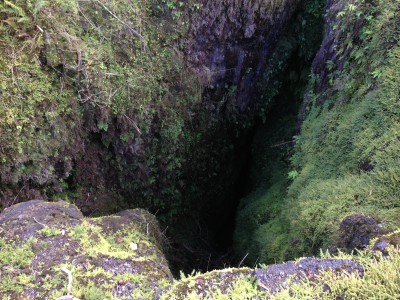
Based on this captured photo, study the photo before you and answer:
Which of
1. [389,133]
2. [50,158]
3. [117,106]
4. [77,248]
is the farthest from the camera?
[117,106]

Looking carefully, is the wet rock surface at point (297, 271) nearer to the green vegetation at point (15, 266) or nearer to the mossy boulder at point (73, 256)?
the mossy boulder at point (73, 256)

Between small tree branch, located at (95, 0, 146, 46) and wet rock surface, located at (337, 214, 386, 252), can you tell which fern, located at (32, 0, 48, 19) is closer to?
small tree branch, located at (95, 0, 146, 46)

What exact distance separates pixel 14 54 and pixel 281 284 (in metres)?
5.03

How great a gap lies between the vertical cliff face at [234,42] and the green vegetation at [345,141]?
1728 mm

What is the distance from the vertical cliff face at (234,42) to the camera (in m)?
7.97

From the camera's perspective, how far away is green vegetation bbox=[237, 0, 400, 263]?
16.4ft

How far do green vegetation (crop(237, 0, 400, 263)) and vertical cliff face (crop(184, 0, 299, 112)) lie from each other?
173 centimetres

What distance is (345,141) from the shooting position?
19.5 feet

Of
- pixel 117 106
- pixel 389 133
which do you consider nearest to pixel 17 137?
pixel 117 106

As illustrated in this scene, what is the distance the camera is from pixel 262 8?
8391mm

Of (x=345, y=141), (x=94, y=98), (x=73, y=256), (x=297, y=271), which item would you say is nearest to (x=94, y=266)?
(x=73, y=256)

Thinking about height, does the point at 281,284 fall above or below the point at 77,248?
above

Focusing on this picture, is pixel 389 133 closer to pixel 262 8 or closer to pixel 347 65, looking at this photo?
pixel 347 65

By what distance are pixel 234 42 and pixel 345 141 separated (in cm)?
393
